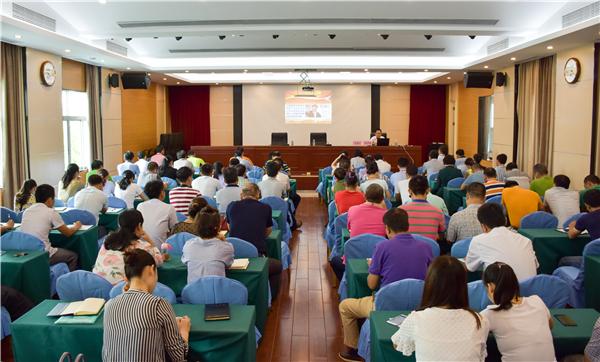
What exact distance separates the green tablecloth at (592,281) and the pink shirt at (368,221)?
173 centimetres

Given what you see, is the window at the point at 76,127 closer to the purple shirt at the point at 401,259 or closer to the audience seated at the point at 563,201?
the audience seated at the point at 563,201

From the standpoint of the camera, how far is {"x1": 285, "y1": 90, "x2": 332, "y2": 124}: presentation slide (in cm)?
1866

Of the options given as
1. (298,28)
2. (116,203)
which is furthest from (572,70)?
(116,203)

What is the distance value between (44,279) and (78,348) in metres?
2.04

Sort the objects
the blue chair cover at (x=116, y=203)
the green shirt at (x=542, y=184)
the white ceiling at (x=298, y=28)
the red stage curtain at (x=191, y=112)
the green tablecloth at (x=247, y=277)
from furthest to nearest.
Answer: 1. the red stage curtain at (x=191, y=112)
2. the white ceiling at (x=298, y=28)
3. the green shirt at (x=542, y=184)
4. the blue chair cover at (x=116, y=203)
5. the green tablecloth at (x=247, y=277)

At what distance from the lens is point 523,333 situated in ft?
8.66

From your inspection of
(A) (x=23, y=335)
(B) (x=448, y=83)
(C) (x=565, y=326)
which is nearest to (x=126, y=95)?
(B) (x=448, y=83)

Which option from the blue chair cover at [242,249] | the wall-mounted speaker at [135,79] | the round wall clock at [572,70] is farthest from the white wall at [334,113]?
the blue chair cover at [242,249]

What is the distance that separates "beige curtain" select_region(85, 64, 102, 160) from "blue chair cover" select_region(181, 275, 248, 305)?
10.2 m

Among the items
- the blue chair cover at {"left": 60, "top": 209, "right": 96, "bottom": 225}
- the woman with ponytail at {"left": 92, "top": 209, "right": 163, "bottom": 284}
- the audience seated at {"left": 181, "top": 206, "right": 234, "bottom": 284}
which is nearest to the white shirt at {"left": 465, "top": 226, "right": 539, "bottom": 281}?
the audience seated at {"left": 181, "top": 206, "right": 234, "bottom": 284}

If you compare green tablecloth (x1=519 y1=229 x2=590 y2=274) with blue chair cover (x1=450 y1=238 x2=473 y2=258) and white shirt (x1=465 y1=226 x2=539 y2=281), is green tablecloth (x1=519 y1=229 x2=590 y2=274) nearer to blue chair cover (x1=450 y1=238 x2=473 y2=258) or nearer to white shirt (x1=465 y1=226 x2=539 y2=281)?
blue chair cover (x1=450 y1=238 x2=473 y2=258)

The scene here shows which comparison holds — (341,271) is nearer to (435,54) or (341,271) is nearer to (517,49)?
(517,49)

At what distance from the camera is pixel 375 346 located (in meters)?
2.98

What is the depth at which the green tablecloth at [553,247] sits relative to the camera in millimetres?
5250
